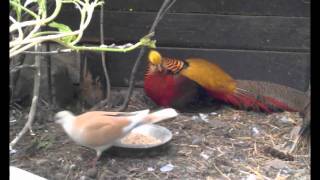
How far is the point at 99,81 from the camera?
3584 millimetres

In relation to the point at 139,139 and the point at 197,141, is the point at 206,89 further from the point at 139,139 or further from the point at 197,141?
the point at 139,139

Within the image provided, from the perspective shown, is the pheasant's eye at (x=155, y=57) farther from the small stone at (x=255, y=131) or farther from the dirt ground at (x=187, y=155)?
the small stone at (x=255, y=131)

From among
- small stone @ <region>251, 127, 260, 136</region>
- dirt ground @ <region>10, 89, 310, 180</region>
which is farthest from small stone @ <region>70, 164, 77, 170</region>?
small stone @ <region>251, 127, 260, 136</region>

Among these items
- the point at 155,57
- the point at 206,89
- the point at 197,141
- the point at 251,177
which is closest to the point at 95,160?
the point at 197,141

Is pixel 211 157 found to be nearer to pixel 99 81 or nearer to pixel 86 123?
pixel 86 123

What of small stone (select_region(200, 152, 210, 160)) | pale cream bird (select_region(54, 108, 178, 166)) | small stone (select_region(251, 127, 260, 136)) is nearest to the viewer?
pale cream bird (select_region(54, 108, 178, 166))

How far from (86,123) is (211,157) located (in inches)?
27.5

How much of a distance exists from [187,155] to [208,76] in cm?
83

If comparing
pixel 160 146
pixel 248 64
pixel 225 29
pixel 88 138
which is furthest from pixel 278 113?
pixel 88 138

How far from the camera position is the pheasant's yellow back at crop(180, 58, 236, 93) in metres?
3.38

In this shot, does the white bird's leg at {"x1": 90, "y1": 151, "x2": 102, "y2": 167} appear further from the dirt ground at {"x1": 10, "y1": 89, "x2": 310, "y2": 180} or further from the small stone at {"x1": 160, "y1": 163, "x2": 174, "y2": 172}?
the small stone at {"x1": 160, "y1": 163, "x2": 174, "y2": 172}

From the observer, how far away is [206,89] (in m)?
3.43

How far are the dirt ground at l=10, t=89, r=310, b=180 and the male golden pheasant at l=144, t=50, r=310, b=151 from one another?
195 mm

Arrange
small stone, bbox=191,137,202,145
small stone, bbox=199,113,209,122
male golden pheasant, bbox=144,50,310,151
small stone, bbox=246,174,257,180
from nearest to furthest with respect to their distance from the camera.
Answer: small stone, bbox=246,174,257,180
small stone, bbox=191,137,202,145
small stone, bbox=199,113,209,122
male golden pheasant, bbox=144,50,310,151
